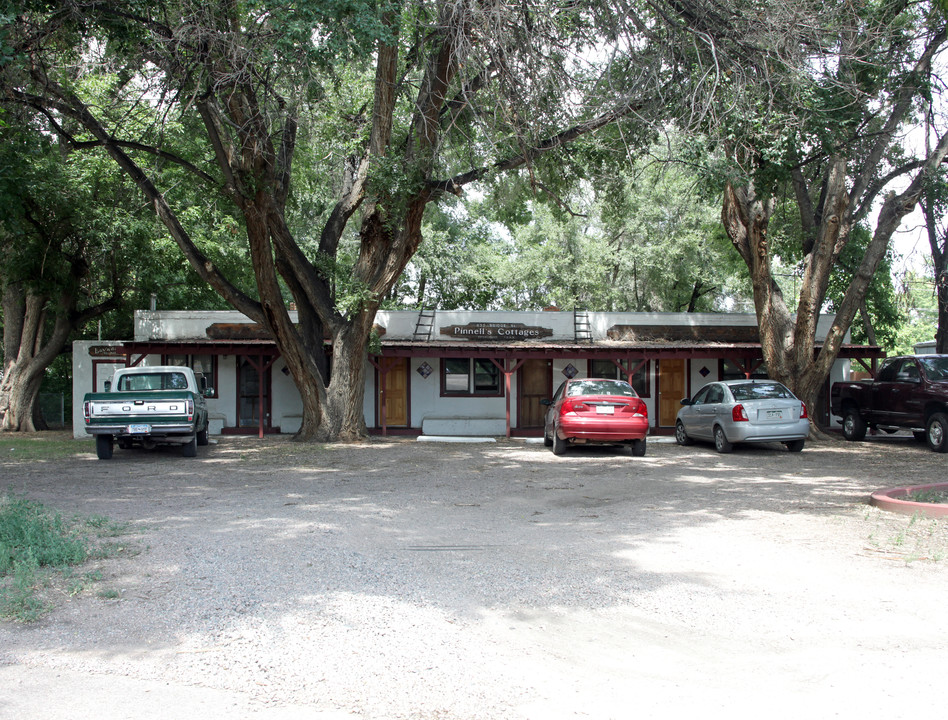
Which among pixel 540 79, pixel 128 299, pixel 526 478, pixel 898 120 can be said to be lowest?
pixel 526 478

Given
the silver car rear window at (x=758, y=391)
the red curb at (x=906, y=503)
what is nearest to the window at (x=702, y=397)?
the silver car rear window at (x=758, y=391)

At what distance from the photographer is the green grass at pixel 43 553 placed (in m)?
5.21

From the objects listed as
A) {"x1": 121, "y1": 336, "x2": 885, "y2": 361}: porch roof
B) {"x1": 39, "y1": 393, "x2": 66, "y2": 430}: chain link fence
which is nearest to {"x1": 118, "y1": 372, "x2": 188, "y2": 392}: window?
{"x1": 121, "y1": 336, "x2": 885, "y2": 361}: porch roof

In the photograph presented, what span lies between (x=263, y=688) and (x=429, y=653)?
93 cm

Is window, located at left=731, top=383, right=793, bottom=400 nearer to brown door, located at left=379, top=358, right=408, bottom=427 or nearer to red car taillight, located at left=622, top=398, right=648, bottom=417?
red car taillight, located at left=622, top=398, right=648, bottom=417

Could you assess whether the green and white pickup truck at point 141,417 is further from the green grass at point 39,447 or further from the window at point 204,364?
the window at point 204,364

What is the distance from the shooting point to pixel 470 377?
23781 millimetres

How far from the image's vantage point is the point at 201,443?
1816 centimetres

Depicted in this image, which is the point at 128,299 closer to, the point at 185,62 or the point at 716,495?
the point at 185,62

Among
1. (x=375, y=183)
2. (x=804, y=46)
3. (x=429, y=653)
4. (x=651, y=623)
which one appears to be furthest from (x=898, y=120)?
(x=429, y=653)

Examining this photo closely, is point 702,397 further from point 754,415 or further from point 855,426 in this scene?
point 855,426

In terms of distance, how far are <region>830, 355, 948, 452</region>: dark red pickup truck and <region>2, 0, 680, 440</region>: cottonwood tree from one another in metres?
7.89

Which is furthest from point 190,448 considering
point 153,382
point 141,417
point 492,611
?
point 492,611

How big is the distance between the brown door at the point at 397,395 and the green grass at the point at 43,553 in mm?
15263
